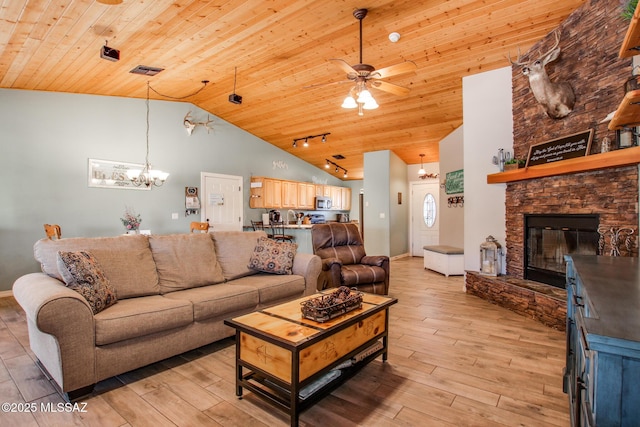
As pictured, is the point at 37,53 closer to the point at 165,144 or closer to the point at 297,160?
the point at 165,144

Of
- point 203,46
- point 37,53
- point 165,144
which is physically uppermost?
point 203,46

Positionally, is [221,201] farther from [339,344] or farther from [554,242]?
[554,242]

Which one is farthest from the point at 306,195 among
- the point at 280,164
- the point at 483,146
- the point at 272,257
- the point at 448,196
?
the point at 272,257

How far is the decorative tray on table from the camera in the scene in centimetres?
210

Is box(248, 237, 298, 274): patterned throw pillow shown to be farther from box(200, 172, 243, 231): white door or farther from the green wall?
box(200, 172, 243, 231): white door

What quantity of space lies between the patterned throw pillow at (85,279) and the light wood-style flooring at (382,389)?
582mm

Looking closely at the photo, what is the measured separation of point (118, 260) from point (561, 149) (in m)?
4.57

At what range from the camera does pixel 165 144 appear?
6324mm

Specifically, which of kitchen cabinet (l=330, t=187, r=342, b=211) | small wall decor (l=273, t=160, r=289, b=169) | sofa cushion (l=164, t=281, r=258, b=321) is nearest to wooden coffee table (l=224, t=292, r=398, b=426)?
sofa cushion (l=164, t=281, r=258, b=321)

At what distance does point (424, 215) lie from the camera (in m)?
8.71

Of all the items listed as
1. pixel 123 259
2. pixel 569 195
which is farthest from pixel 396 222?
pixel 123 259

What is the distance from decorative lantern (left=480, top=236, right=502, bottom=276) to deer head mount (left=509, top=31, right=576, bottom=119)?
174cm

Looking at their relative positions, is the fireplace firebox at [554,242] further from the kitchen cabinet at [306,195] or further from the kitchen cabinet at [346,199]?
the kitchen cabinet at [346,199]

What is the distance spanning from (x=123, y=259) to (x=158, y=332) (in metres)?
0.78
